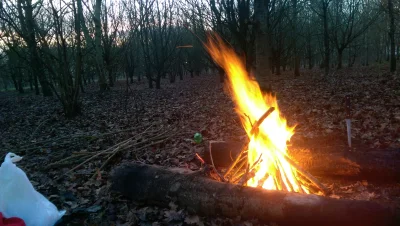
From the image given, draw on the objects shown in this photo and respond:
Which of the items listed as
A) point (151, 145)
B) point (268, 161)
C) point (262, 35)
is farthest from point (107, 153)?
point (262, 35)

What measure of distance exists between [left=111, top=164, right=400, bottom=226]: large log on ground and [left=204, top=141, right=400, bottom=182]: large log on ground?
46.9 inches

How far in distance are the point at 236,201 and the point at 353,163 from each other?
1.68 meters

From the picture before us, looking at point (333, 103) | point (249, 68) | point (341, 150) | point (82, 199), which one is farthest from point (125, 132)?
point (249, 68)

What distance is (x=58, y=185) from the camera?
180 inches

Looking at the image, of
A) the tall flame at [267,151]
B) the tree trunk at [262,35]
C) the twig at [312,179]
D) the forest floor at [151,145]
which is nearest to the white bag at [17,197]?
the forest floor at [151,145]

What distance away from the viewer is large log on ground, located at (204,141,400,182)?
3430 millimetres

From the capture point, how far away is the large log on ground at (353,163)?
11.3 ft

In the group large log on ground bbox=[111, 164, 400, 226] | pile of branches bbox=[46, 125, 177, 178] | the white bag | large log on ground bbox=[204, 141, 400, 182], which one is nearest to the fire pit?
large log on ground bbox=[111, 164, 400, 226]

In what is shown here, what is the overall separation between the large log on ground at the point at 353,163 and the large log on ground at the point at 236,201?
1.19 meters

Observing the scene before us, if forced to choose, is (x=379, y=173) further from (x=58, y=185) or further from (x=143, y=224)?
(x=58, y=185)

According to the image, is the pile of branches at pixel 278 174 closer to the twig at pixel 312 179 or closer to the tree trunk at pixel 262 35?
the twig at pixel 312 179

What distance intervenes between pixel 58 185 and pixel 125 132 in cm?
326

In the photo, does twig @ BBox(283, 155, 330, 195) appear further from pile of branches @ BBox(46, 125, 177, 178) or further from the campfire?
pile of branches @ BBox(46, 125, 177, 178)

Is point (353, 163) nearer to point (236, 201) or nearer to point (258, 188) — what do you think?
point (258, 188)
